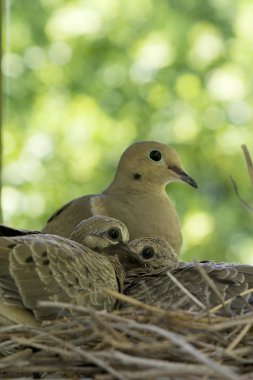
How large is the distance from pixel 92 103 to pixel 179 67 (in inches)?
20.7

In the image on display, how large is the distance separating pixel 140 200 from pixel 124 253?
537mm

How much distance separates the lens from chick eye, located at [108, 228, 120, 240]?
6.38 feet

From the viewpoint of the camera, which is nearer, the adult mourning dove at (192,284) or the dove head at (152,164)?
the adult mourning dove at (192,284)

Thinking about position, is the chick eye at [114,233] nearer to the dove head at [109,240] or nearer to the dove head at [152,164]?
the dove head at [109,240]

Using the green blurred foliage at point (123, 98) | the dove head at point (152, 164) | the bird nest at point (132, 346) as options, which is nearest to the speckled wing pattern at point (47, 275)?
the bird nest at point (132, 346)

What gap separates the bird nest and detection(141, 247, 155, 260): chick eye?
1.69 feet

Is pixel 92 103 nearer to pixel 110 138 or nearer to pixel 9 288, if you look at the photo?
pixel 110 138

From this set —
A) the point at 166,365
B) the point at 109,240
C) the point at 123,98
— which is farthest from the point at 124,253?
the point at 123,98

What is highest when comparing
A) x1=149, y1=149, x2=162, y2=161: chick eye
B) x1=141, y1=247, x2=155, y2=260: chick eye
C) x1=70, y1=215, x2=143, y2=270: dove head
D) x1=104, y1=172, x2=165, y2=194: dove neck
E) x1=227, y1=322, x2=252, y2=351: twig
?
x1=149, y1=149, x2=162, y2=161: chick eye

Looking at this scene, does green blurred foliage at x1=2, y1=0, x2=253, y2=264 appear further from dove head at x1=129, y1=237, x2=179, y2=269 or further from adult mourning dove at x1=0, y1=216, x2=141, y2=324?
adult mourning dove at x1=0, y1=216, x2=141, y2=324

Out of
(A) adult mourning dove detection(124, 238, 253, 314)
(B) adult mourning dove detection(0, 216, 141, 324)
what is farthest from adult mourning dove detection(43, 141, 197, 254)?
(B) adult mourning dove detection(0, 216, 141, 324)

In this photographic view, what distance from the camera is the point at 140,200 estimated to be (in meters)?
2.50

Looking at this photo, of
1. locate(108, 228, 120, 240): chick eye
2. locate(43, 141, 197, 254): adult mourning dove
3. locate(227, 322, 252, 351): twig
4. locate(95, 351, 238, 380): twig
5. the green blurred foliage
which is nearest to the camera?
locate(95, 351, 238, 380): twig

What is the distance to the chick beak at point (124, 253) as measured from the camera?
6.45 feet
